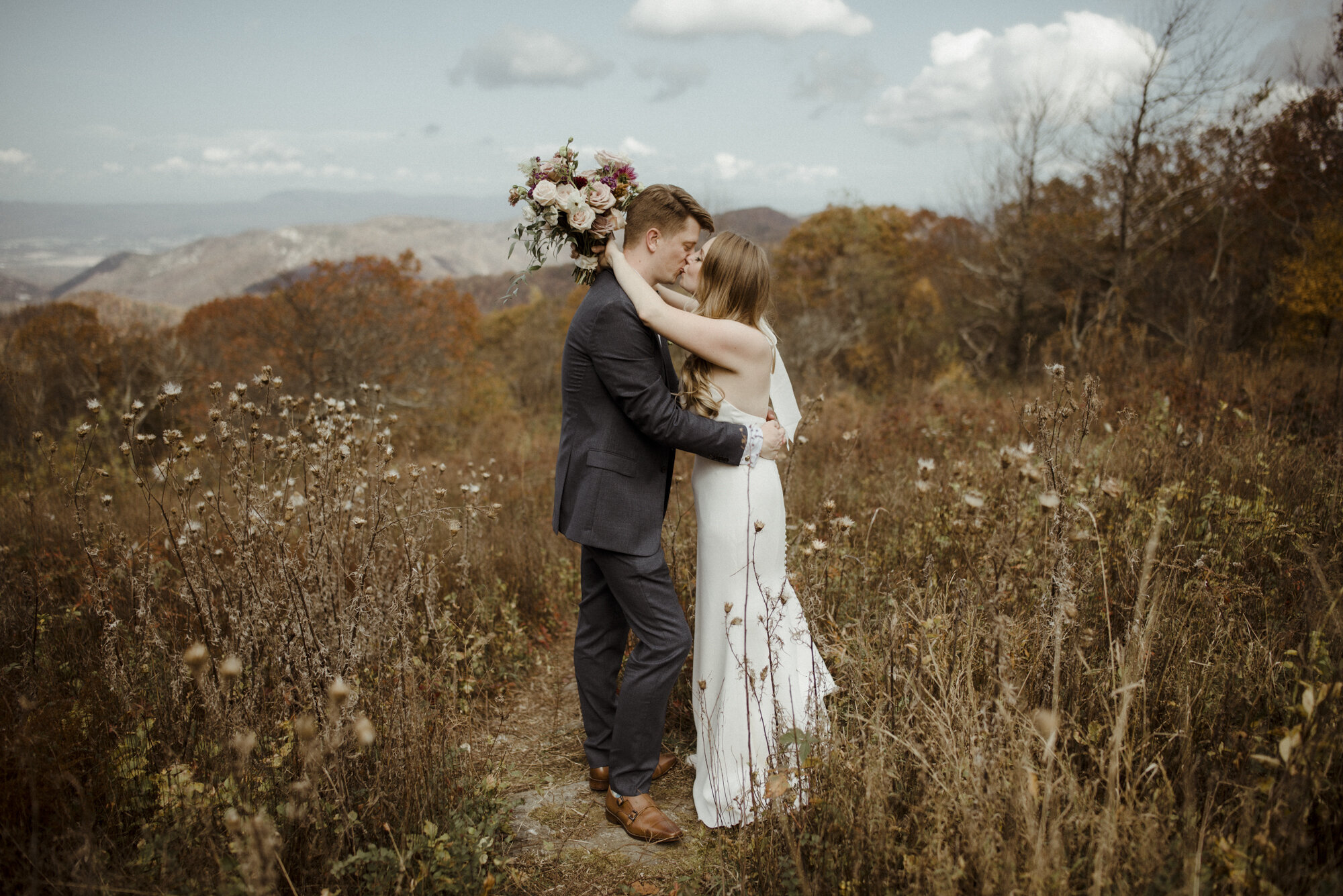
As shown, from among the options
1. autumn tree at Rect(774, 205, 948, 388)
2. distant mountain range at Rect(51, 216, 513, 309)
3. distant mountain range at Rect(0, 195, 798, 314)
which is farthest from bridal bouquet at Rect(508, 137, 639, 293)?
distant mountain range at Rect(51, 216, 513, 309)

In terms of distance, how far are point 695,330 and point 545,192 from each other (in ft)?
2.75

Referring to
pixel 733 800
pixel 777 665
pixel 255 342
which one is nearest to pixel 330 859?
pixel 733 800

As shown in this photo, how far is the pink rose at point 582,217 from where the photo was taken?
9.00 feet

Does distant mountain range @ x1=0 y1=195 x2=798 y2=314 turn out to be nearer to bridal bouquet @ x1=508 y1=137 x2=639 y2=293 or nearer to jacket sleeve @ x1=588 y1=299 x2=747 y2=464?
bridal bouquet @ x1=508 y1=137 x2=639 y2=293

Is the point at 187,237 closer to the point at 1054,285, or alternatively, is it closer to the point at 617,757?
the point at 1054,285

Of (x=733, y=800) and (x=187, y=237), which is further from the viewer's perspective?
(x=187, y=237)

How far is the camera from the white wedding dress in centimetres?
284

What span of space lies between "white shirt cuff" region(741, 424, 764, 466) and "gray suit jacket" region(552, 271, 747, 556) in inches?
1.2

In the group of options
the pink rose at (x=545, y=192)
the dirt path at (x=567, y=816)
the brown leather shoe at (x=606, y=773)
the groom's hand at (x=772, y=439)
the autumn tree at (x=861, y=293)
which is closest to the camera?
the dirt path at (x=567, y=816)

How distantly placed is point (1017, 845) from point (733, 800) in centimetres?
103

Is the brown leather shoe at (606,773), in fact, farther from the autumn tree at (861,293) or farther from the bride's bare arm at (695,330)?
the autumn tree at (861,293)

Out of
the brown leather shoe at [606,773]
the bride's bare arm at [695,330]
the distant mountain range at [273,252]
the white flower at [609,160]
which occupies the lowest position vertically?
the brown leather shoe at [606,773]

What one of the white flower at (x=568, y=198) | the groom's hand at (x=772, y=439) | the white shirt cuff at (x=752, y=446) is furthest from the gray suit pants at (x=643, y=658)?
the white flower at (x=568, y=198)

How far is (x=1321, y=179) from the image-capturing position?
15078 millimetres
